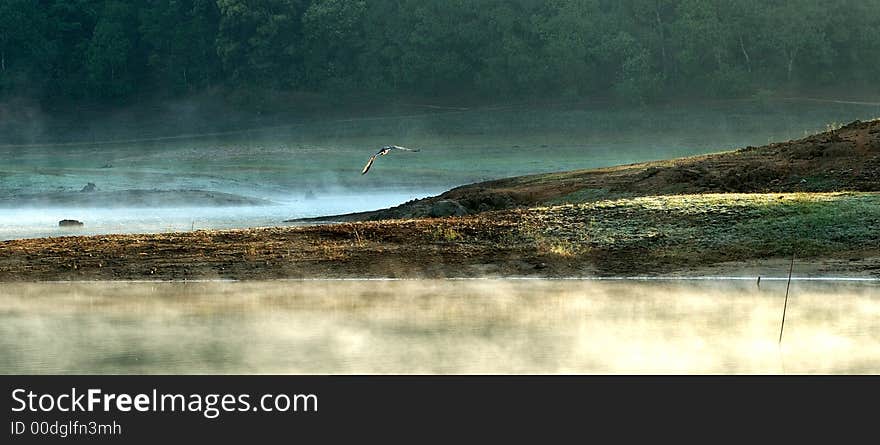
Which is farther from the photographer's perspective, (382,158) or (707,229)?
(382,158)

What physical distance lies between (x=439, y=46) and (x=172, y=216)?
35.8 meters

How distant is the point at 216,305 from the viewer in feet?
49.2

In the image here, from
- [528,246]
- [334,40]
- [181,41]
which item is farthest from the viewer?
[181,41]

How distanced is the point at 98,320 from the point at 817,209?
409 inches

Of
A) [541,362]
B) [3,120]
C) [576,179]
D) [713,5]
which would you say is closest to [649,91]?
[713,5]

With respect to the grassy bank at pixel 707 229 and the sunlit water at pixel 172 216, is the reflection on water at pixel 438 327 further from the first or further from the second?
the sunlit water at pixel 172 216

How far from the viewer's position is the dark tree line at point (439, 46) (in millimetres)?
61594

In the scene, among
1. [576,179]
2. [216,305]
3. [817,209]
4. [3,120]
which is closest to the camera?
[216,305]

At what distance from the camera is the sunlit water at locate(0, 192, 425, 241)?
2720 centimetres

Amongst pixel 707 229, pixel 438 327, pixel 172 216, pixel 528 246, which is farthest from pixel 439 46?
pixel 438 327

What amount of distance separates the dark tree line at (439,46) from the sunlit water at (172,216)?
24252 mm

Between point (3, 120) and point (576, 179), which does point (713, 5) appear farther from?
point (576, 179)

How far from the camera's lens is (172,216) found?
32125mm

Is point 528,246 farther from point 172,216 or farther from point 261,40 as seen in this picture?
point 261,40
